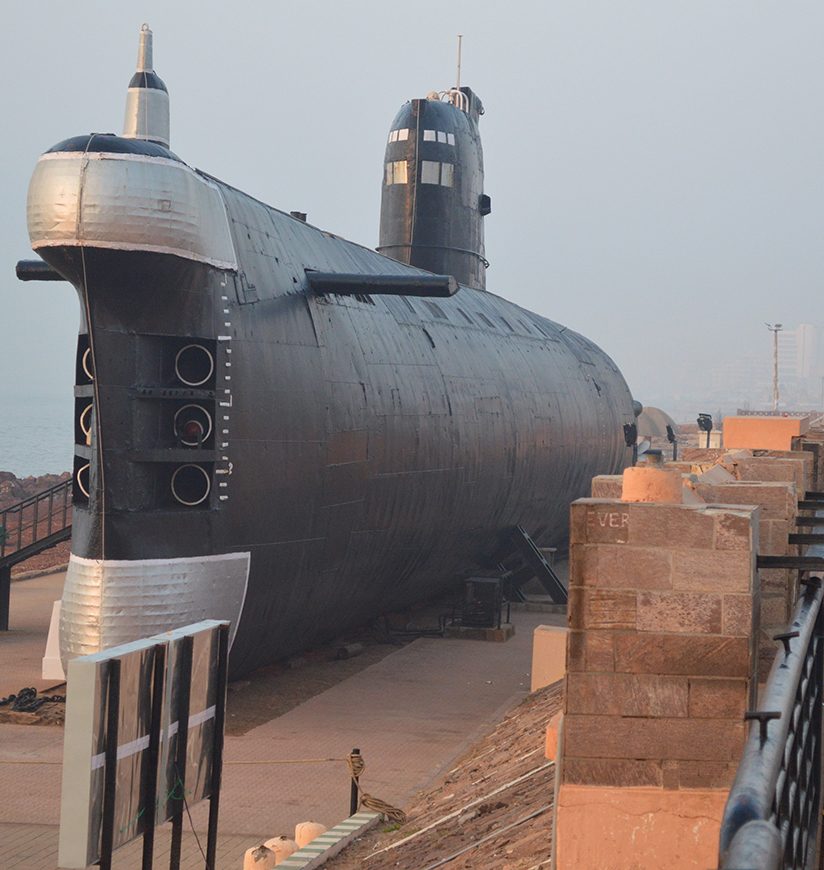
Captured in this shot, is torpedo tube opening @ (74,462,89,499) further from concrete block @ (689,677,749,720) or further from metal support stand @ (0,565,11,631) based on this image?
concrete block @ (689,677,749,720)

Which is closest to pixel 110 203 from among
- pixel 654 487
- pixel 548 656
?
pixel 548 656

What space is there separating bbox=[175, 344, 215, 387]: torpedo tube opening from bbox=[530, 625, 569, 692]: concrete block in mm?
5322

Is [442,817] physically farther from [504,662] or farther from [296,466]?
[504,662]

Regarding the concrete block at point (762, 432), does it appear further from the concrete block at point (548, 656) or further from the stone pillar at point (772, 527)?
the stone pillar at point (772, 527)

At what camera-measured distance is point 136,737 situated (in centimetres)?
809

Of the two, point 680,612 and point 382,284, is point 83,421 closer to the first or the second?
point 382,284

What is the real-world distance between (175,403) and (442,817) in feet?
20.2

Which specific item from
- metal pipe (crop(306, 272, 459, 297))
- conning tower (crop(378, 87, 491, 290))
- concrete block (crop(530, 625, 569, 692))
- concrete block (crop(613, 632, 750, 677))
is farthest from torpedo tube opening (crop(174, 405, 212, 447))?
conning tower (crop(378, 87, 491, 290))

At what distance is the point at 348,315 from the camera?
65.0 ft

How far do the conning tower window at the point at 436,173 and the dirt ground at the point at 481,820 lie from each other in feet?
56.2

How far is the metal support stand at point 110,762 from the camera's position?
25.3 ft

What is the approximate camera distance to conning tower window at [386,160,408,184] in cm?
3006

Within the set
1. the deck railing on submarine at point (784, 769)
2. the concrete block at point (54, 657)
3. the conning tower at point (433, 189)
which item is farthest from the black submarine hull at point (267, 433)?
the deck railing on submarine at point (784, 769)

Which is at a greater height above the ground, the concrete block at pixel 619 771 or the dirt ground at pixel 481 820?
the concrete block at pixel 619 771
